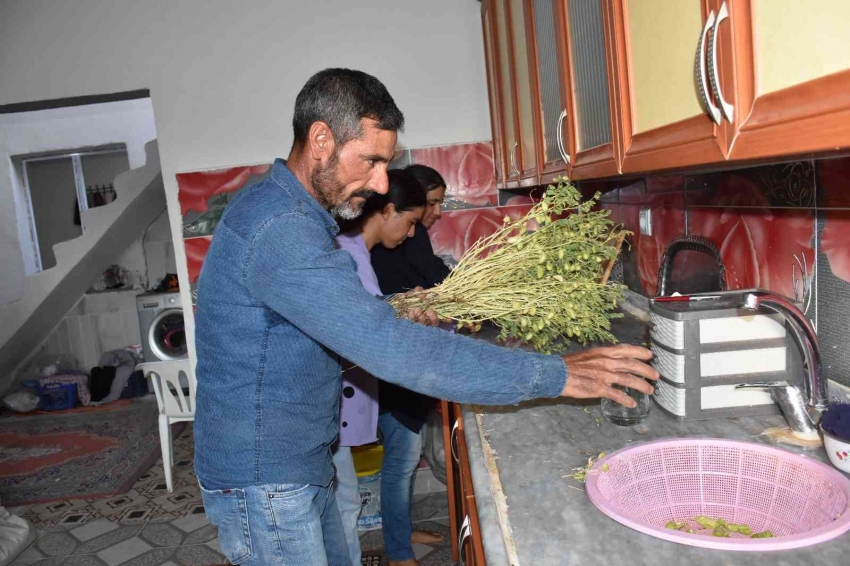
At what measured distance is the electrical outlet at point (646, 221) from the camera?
2322mm

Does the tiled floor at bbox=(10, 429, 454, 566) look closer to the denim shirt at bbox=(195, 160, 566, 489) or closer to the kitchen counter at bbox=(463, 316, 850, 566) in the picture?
the kitchen counter at bbox=(463, 316, 850, 566)

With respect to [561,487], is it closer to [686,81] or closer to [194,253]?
[686,81]

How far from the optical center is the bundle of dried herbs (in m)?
1.62

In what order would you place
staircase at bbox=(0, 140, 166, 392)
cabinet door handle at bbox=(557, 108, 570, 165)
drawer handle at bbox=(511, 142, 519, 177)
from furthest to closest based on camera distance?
staircase at bbox=(0, 140, 166, 392) → drawer handle at bbox=(511, 142, 519, 177) → cabinet door handle at bbox=(557, 108, 570, 165)

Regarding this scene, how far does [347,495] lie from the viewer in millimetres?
2160

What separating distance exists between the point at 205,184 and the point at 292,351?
7.76 feet

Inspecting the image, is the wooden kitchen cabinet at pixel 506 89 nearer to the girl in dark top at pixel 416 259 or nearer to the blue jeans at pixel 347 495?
the girl in dark top at pixel 416 259

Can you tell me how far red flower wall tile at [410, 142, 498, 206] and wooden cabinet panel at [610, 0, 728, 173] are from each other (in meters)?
2.17

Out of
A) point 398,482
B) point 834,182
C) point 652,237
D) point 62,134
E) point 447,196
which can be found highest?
point 62,134

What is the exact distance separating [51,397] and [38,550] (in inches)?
121

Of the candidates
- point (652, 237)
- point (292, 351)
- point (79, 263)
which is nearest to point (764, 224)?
point (652, 237)

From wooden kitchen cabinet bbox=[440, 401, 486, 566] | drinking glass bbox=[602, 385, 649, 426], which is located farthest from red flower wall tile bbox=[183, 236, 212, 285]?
drinking glass bbox=[602, 385, 649, 426]

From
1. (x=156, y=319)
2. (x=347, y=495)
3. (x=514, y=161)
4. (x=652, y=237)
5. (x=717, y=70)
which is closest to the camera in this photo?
(x=717, y=70)

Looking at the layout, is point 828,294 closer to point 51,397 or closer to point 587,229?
point 587,229
